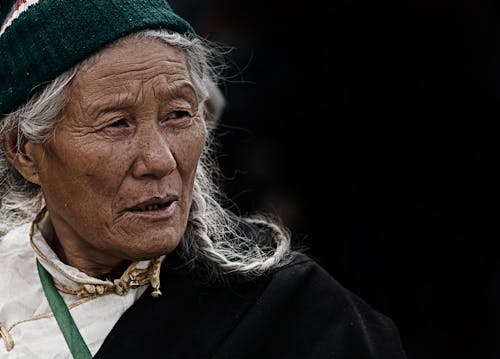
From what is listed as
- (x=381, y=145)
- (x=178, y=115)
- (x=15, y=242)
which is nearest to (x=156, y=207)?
(x=178, y=115)

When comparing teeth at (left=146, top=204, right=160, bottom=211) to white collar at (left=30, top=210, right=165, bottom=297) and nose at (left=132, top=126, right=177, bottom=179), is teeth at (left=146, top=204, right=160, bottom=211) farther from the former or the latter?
white collar at (left=30, top=210, right=165, bottom=297)

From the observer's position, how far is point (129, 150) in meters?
2.83

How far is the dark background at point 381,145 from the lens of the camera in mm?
5375

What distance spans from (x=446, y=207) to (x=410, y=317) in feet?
2.18

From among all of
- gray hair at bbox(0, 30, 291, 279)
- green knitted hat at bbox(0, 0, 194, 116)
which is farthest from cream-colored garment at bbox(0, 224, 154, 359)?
green knitted hat at bbox(0, 0, 194, 116)

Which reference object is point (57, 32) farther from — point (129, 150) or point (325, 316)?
point (325, 316)

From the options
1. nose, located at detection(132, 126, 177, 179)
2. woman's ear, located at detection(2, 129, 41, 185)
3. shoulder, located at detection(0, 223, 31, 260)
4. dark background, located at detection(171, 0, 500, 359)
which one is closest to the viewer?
nose, located at detection(132, 126, 177, 179)

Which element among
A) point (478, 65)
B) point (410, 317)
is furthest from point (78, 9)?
point (410, 317)

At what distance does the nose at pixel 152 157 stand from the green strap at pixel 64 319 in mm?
544

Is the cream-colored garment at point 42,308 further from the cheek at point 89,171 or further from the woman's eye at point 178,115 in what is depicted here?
the woman's eye at point 178,115

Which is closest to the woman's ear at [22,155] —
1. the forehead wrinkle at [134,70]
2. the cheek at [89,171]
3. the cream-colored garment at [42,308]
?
the cheek at [89,171]

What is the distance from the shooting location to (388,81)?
551cm

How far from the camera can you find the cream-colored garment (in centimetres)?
301

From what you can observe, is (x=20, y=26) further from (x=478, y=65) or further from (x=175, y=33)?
(x=478, y=65)
